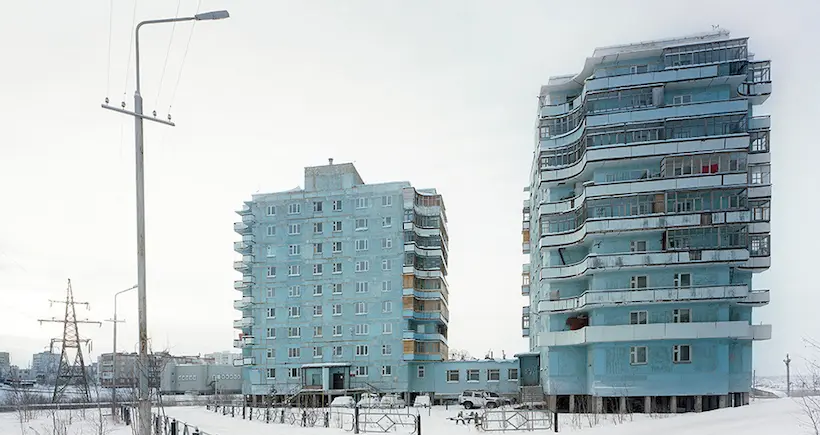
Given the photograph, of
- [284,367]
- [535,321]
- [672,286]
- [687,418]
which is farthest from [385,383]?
[687,418]

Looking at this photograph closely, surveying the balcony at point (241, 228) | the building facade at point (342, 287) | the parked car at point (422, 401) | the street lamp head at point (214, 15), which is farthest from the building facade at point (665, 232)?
the balcony at point (241, 228)

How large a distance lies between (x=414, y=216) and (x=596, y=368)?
28437 mm

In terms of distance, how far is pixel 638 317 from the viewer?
4291 centimetres

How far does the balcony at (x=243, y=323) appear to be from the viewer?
→ 69037 mm

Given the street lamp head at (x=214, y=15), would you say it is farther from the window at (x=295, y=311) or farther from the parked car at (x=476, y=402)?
the window at (x=295, y=311)

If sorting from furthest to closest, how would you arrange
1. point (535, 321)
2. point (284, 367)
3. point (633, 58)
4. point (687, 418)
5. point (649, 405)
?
point (284, 367), point (535, 321), point (633, 58), point (649, 405), point (687, 418)

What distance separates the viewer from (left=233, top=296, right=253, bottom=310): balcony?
69.1 metres

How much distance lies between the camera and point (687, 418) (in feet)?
72.6

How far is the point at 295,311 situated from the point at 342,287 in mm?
5981

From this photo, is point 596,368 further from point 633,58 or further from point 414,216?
point 414,216

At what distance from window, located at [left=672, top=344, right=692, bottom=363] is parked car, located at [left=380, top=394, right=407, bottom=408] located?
22388 mm

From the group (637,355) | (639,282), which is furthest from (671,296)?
(637,355)

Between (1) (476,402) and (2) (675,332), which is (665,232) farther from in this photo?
(1) (476,402)

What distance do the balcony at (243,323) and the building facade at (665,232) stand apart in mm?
35821
